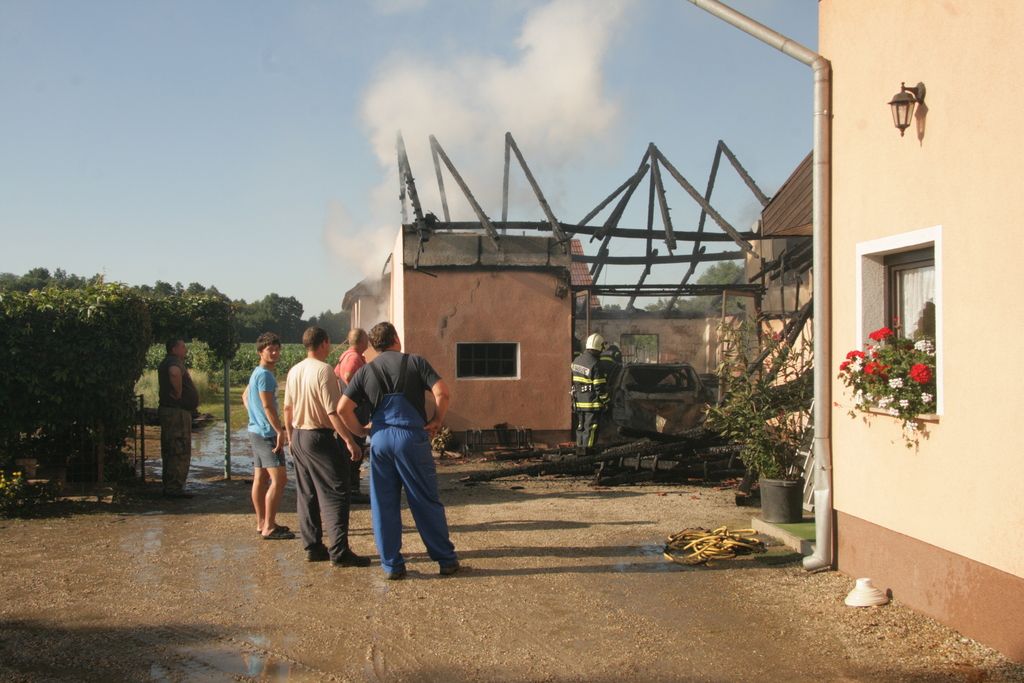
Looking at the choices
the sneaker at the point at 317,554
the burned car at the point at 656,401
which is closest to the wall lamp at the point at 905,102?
the sneaker at the point at 317,554

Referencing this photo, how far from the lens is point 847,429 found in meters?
6.81

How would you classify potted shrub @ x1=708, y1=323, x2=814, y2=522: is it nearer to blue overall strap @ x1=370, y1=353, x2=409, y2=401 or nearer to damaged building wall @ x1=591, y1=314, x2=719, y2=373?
blue overall strap @ x1=370, y1=353, x2=409, y2=401

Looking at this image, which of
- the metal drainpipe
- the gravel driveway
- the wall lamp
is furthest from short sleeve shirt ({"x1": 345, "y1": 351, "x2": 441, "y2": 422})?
the wall lamp

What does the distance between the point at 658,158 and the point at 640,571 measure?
11.7m

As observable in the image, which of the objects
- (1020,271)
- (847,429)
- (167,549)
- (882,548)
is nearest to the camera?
(1020,271)

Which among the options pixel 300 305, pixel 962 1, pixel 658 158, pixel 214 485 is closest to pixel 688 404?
pixel 658 158

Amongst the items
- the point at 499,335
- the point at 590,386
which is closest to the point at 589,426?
the point at 590,386

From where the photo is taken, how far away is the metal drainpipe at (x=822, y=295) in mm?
6980

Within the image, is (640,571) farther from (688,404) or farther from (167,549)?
(688,404)

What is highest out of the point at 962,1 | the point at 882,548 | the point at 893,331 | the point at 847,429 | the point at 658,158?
the point at 658,158

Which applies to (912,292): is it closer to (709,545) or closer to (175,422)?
(709,545)

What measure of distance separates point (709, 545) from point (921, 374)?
261 cm

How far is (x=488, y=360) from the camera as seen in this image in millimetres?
15945

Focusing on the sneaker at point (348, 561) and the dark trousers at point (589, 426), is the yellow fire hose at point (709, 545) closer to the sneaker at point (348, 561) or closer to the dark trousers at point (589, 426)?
the sneaker at point (348, 561)
